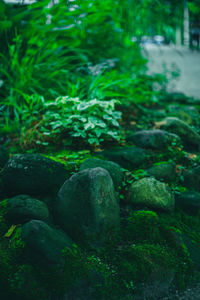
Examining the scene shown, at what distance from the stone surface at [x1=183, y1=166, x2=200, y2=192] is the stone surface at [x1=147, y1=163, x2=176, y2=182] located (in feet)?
0.34

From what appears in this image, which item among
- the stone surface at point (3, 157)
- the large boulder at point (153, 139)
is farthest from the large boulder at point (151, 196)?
the stone surface at point (3, 157)

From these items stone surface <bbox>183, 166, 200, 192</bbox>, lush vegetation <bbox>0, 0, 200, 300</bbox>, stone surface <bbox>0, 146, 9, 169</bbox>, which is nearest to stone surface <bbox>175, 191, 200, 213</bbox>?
lush vegetation <bbox>0, 0, 200, 300</bbox>

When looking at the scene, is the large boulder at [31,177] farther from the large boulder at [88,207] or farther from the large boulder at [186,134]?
the large boulder at [186,134]

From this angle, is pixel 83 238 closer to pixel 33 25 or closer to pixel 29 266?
pixel 29 266

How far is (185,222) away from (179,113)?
1.76m

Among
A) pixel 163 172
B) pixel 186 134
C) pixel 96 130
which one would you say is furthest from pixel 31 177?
pixel 186 134

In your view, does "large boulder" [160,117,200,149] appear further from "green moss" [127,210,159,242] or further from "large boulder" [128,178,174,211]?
"green moss" [127,210,159,242]

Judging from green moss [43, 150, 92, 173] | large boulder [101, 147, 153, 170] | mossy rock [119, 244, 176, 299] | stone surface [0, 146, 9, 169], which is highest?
stone surface [0, 146, 9, 169]

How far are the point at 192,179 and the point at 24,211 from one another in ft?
4.40

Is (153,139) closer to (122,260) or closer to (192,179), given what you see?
(192,179)

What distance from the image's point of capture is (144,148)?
2465mm

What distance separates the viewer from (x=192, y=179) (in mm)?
2168

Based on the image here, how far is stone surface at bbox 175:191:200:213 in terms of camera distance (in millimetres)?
1918

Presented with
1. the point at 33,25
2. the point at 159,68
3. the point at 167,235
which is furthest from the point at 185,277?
the point at 159,68
